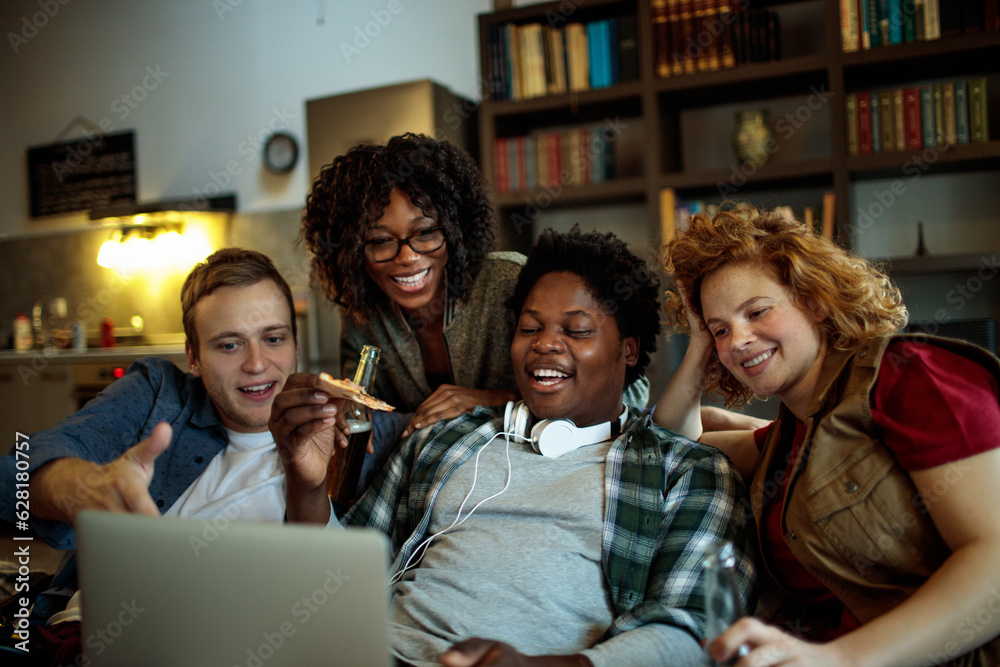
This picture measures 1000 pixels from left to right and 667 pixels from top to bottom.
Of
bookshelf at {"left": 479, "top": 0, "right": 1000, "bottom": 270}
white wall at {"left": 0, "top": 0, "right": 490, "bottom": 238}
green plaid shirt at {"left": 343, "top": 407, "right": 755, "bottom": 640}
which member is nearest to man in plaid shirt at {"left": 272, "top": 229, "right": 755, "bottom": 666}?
green plaid shirt at {"left": 343, "top": 407, "right": 755, "bottom": 640}

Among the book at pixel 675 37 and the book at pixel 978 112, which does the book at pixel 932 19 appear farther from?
the book at pixel 675 37

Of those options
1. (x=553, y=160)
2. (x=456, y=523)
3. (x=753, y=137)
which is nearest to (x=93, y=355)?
(x=553, y=160)

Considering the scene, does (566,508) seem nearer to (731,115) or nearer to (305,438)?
(305,438)

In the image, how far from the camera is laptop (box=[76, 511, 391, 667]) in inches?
34.2

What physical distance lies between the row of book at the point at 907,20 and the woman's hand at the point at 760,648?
108 inches

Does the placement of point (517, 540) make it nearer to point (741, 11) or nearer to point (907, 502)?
point (907, 502)

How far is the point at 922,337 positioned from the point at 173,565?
1.08 metres

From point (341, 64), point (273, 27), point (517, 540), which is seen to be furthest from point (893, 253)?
point (273, 27)

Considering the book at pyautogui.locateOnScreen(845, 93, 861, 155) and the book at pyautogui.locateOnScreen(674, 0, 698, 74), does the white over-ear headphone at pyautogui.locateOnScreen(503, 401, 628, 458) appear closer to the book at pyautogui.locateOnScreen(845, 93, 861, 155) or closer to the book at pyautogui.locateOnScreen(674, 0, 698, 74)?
the book at pyautogui.locateOnScreen(845, 93, 861, 155)

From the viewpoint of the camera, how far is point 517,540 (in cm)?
142

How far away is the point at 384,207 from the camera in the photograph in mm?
1876

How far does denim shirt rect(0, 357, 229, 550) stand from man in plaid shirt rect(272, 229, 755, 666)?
15.5 inches

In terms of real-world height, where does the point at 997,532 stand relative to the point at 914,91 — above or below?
below

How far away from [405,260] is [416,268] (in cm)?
3
